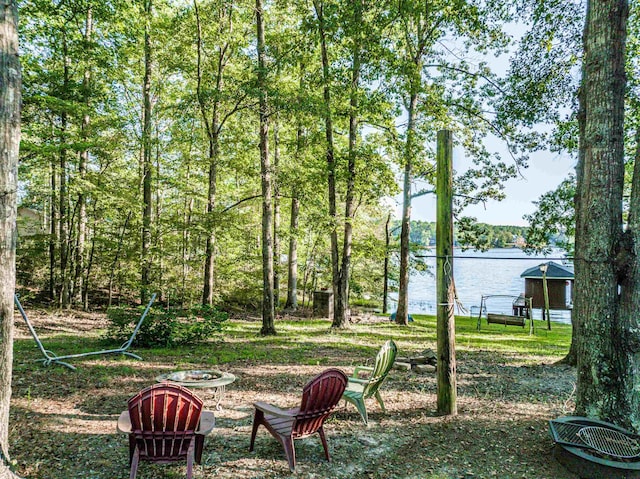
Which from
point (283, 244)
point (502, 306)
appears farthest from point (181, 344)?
point (502, 306)

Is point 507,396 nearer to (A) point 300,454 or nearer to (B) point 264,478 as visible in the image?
(A) point 300,454

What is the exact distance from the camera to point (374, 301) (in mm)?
24531

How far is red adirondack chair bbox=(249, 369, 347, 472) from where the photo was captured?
3656 mm

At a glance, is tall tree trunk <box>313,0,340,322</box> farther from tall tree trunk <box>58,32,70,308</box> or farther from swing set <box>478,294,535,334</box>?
tall tree trunk <box>58,32,70,308</box>

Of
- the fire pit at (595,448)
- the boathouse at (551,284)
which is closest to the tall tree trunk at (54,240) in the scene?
the fire pit at (595,448)

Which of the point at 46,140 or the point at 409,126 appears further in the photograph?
the point at 409,126

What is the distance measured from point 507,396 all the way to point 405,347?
3844mm

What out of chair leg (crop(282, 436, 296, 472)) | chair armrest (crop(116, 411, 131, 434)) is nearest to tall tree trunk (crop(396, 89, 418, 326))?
chair leg (crop(282, 436, 296, 472))

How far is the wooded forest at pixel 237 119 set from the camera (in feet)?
34.1

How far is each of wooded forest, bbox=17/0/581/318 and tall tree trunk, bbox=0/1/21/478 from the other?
268 inches

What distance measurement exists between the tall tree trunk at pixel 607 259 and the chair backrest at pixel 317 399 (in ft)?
8.96

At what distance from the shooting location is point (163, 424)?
312 cm

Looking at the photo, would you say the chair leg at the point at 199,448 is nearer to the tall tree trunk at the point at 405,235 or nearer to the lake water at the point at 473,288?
the lake water at the point at 473,288

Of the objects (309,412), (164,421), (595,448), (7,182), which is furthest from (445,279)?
(7,182)
